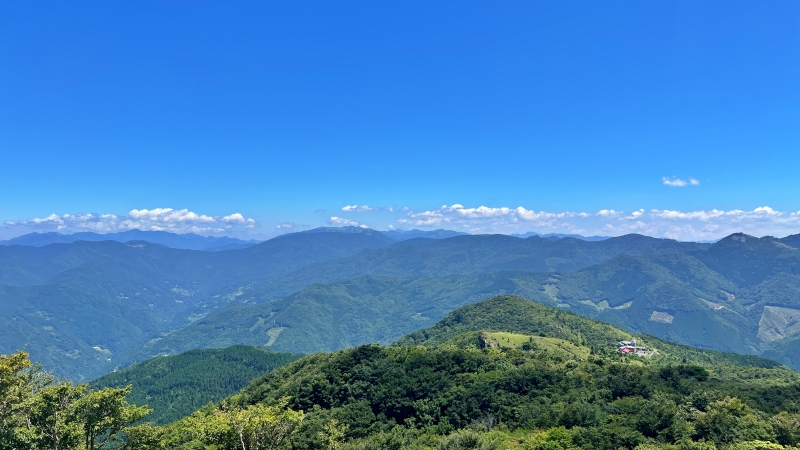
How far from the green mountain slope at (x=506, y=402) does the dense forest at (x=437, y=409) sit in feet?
0.71

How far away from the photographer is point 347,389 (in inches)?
3199

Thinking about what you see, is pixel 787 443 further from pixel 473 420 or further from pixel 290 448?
pixel 290 448

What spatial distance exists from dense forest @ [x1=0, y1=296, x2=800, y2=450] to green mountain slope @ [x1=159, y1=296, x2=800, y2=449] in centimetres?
22

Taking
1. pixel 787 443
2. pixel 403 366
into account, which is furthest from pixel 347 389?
pixel 787 443

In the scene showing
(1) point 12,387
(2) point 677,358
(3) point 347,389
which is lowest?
(2) point 677,358

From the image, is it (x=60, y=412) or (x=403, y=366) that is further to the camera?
(x=403, y=366)

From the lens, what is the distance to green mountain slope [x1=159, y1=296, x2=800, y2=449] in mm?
50438

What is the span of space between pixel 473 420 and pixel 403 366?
960 inches

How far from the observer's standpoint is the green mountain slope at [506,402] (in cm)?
5044

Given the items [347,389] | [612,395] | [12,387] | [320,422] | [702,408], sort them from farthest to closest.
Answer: [347,389] < [612,395] < [320,422] < [702,408] < [12,387]

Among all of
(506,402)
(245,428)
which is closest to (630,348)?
(506,402)

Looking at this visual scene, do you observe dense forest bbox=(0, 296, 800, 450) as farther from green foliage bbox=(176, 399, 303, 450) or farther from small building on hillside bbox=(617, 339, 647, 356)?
small building on hillside bbox=(617, 339, 647, 356)

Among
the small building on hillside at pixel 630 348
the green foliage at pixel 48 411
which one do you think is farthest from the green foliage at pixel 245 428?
the small building on hillside at pixel 630 348

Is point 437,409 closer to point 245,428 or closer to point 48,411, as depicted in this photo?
point 245,428
